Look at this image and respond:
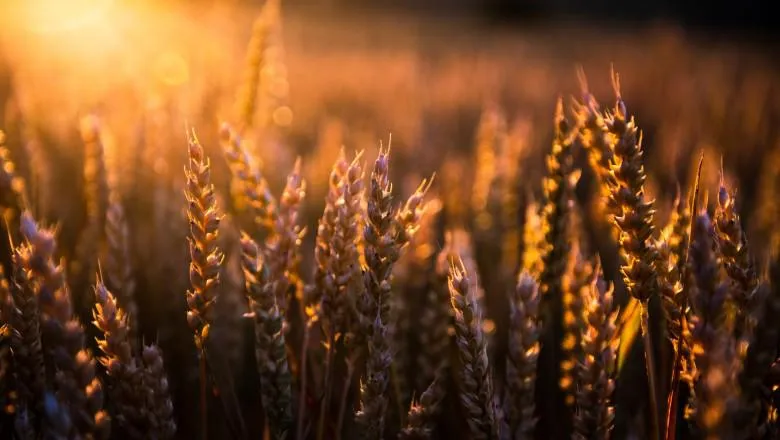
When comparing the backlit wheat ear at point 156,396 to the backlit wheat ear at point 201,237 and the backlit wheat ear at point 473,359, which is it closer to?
the backlit wheat ear at point 201,237

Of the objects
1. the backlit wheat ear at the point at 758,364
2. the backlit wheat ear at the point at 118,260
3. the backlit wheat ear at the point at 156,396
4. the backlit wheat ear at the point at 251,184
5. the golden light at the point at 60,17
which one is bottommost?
the backlit wheat ear at the point at 156,396

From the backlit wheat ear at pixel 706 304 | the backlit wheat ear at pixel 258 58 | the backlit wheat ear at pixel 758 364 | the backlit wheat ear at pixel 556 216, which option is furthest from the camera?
the backlit wheat ear at pixel 258 58

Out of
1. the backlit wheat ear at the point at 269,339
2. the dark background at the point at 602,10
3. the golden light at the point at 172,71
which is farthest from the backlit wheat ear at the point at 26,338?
the dark background at the point at 602,10

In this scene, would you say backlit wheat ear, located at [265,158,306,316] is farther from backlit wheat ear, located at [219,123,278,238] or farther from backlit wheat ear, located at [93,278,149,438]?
backlit wheat ear, located at [93,278,149,438]

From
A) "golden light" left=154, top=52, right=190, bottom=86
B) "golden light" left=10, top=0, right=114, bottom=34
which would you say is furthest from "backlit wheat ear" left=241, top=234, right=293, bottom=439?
"golden light" left=10, top=0, right=114, bottom=34

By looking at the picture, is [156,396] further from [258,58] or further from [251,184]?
[258,58]

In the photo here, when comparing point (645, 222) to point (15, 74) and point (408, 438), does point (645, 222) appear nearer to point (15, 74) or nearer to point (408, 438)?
point (408, 438)

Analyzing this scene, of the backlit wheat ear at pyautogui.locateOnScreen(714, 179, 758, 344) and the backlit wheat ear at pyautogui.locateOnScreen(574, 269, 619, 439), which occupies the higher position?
the backlit wheat ear at pyautogui.locateOnScreen(714, 179, 758, 344)

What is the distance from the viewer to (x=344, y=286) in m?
0.86

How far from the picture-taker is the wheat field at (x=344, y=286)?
77cm

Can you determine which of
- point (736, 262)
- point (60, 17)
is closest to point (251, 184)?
point (736, 262)

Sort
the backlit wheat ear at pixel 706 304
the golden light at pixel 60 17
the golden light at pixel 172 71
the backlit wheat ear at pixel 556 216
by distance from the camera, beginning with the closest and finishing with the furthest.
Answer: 1. the backlit wheat ear at pixel 706 304
2. the backlit wheat ear at pixel 556 216
3. the golden light at pixel 172 71
4. the golden light at pixel 60 17

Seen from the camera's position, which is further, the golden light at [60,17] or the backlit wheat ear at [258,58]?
the golden light at [60,17]

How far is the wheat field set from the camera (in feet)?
2.52
